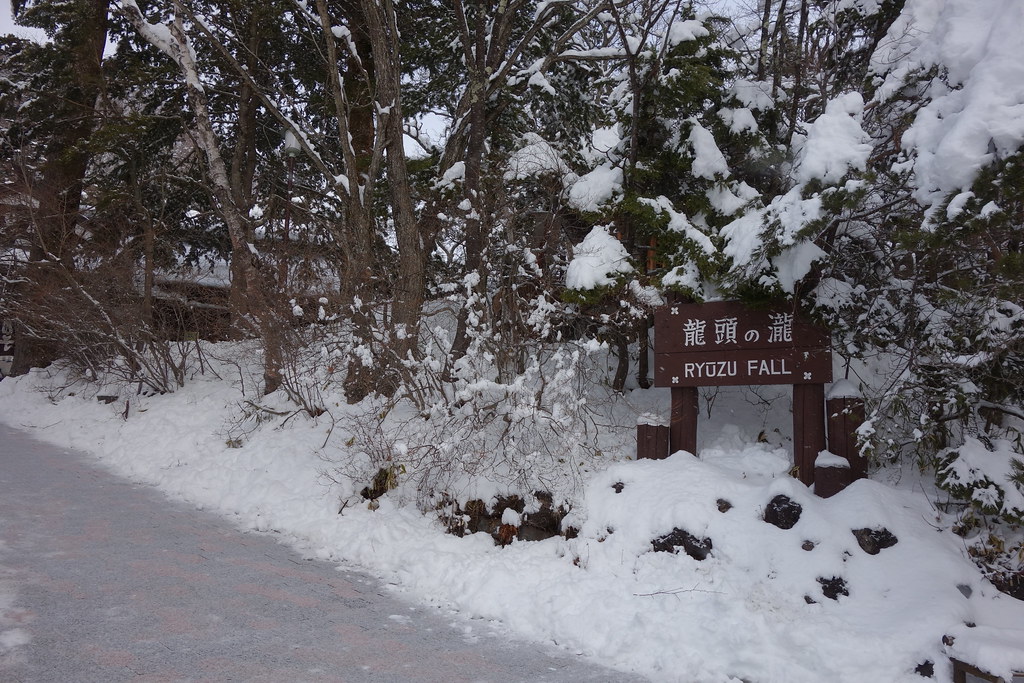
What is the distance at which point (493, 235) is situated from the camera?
8266mm

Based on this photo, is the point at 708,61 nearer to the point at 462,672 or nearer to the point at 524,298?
the point at 524,298

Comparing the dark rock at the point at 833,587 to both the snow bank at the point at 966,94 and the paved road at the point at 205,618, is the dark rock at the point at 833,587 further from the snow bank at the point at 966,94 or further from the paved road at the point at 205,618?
the snow bank at the point at 966,94

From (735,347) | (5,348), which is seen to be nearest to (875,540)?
(735,347)

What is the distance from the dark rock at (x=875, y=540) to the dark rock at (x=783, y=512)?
1.61ft

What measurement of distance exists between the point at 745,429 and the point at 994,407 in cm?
269

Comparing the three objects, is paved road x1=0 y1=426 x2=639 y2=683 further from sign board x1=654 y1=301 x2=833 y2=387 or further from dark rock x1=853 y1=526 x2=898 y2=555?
sign board x1=654 y1=301 x2=833 y2=387

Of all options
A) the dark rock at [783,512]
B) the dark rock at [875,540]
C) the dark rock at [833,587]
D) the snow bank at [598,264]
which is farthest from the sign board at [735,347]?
the dark rock at [833,587]

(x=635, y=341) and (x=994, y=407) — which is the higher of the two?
(x=635, y=341)

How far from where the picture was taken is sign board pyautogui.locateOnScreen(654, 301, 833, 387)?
6199 mm

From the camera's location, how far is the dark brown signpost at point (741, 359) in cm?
615

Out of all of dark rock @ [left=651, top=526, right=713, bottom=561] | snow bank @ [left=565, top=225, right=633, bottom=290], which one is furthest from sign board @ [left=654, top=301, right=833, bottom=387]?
dark rock @ [left=651, top=526, right=713, bottom=561]

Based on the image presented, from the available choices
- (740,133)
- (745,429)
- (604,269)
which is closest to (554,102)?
(740,133)

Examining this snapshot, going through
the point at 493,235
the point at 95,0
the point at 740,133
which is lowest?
the point at 493,235

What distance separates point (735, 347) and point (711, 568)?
2.25 metres
